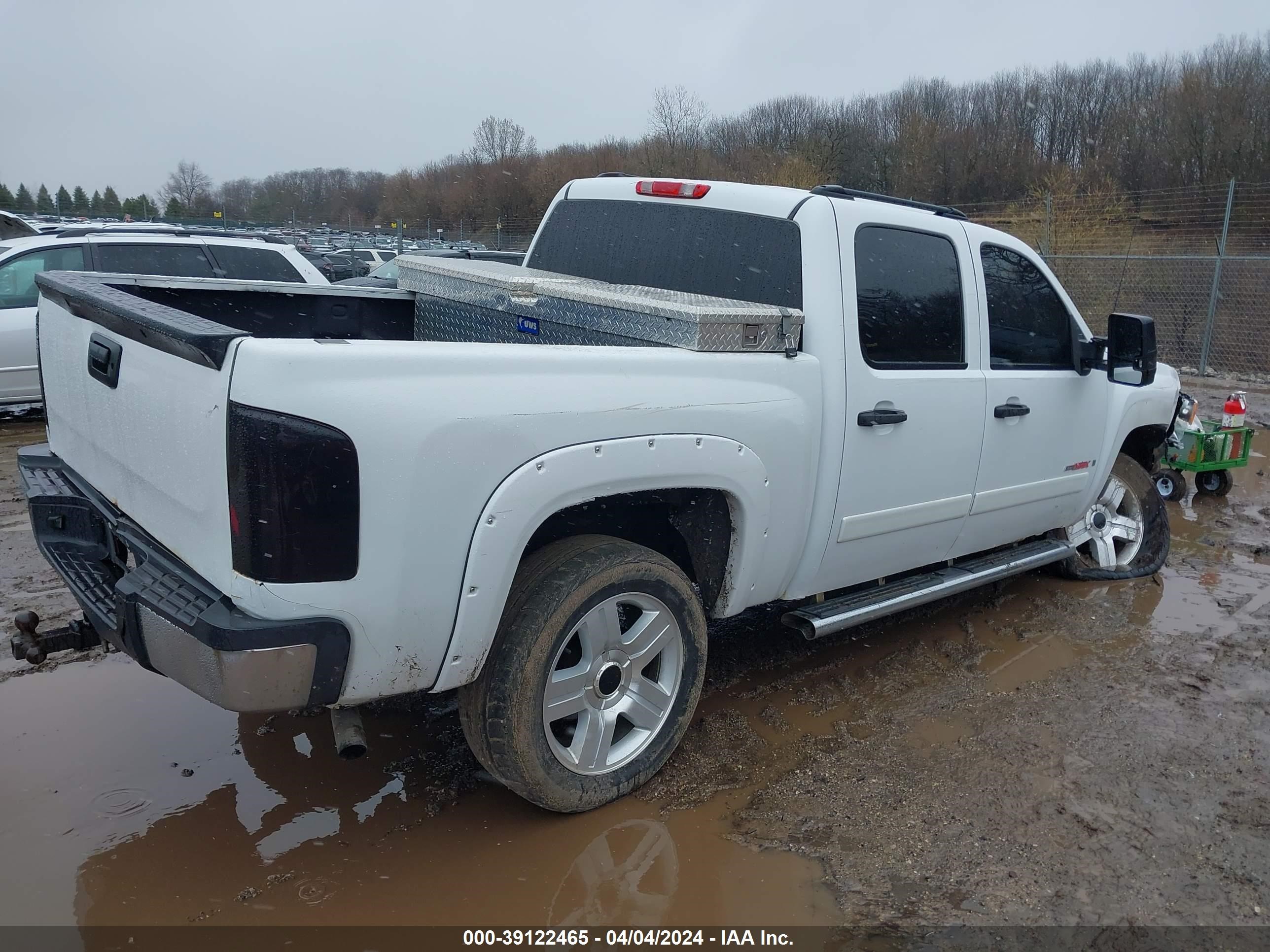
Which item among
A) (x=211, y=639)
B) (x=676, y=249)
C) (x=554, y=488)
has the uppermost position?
(x=676, y=249)

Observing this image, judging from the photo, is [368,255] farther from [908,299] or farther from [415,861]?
[415,861]

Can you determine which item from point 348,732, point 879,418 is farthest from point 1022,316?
point 348,732

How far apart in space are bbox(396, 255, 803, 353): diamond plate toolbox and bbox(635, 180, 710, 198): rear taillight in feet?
1.40

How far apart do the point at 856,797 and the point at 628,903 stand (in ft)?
3.20

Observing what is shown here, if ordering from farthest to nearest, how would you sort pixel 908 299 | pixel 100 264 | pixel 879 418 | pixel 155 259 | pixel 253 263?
pixel 253 263, pixel 155 259, pixel 100 264, pixel 908 299, pixel 879 418

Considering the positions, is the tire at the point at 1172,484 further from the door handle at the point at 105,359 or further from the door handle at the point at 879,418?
the door handle at the point at 105,359

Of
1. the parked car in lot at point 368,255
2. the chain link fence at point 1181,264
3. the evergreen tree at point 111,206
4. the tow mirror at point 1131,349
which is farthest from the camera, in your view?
the evergreen tree at point 111,206

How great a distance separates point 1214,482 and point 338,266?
20223mm

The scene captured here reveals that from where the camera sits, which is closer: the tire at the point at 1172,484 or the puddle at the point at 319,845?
the puddle at the point at 319,845

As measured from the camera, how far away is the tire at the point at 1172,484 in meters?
7.69

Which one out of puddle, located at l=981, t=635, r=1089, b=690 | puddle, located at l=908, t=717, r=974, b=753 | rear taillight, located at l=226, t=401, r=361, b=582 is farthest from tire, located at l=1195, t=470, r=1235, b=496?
rear taillight, located at l=226, t=401, r=361, b=582

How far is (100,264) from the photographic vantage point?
9.05 m

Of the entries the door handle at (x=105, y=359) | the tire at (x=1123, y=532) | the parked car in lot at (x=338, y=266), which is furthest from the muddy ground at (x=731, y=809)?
the parked car in lot at (x=338, y=266)

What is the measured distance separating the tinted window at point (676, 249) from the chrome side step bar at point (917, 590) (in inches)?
48.0
